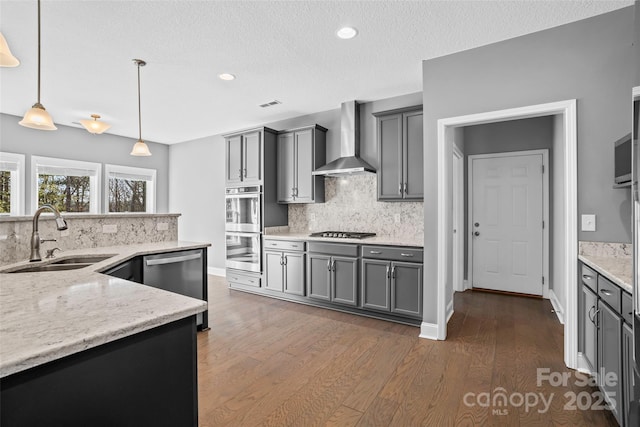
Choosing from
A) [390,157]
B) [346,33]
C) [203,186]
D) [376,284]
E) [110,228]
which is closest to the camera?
[346,33]

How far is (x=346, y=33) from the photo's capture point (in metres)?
2.65

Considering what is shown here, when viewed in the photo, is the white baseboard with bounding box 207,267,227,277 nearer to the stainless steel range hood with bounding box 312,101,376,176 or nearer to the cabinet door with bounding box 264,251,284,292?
the cabinet door with bounding box 264,251,284,292

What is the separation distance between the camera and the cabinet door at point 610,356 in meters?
1.63

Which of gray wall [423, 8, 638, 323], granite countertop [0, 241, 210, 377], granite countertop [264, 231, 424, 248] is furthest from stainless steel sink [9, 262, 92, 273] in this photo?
gray wall [423, 8, 638, 323]

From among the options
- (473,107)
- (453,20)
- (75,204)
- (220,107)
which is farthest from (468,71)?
(75,204)

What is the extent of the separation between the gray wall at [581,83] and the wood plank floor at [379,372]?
1201mm

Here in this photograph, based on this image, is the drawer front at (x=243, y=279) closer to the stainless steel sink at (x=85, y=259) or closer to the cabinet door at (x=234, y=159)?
the cabinet door at (x=234, y=159)

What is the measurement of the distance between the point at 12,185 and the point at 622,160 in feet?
23.6

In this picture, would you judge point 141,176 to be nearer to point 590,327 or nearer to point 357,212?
point 357,212

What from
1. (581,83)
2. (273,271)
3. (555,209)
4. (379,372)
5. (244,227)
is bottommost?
(379,372)

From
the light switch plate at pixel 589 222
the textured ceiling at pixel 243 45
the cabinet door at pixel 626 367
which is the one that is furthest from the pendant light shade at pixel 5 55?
the light switch plate at pixel 589 222

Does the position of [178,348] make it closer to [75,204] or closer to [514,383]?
[514,383]

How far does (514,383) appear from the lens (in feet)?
7.35

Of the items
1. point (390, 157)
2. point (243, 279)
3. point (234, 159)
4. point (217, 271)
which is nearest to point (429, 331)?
point (390, 157)
